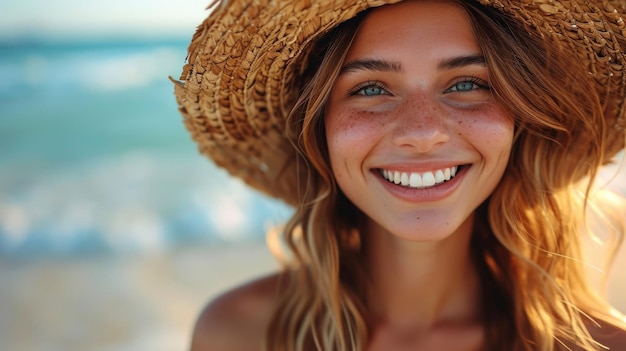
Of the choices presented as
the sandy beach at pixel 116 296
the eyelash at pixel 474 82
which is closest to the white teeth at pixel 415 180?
the eyelash at pixel 474 82

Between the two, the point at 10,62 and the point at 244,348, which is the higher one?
the point at 10,62

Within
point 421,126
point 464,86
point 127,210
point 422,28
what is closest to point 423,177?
point 421,126

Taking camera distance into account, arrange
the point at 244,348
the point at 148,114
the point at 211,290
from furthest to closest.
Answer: the point at 148,114 → the point at 211,290 → the point at 244,348

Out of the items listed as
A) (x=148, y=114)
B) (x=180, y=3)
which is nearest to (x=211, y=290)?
(x=148, y=114)

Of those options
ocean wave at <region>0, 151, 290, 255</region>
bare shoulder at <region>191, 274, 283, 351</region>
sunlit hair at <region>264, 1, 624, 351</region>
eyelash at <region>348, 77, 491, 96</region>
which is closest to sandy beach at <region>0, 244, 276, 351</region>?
ocean wave at <region>0, 151, 290, 255</region>

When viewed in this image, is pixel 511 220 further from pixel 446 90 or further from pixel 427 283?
pixel 446 90

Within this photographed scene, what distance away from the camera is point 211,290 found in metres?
5.63

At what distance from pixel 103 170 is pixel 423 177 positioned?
7626 mm

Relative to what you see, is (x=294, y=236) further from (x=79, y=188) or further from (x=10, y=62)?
(x=10, y=62)

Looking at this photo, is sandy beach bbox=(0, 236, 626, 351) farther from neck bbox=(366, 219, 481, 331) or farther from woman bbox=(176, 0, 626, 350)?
neck bbox=(366, 219, 481, 331)

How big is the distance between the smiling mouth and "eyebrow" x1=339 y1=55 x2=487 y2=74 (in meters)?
0.32

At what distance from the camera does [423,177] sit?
225 cm

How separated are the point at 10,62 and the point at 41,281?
1150 centimetres

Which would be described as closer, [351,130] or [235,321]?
[351,130]
